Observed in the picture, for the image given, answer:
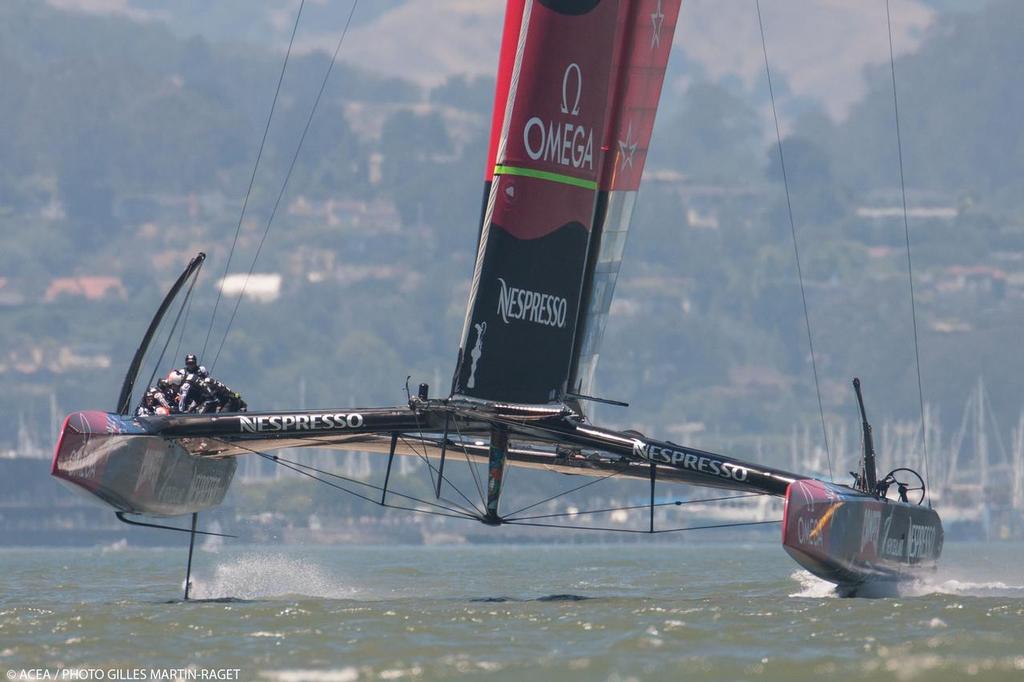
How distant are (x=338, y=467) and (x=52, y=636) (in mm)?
121637

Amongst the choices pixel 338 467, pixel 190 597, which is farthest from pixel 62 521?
pixel 190 597

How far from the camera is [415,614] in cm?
1700

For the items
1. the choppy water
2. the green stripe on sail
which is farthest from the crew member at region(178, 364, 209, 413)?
the green stripe on sail

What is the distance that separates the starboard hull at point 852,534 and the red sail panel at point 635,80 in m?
3.39

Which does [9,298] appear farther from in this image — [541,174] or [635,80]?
[541,174]

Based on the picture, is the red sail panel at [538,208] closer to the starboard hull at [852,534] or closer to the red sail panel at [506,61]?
the red sail panel at [506,61]

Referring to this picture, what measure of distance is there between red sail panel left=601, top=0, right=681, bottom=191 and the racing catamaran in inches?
20.0

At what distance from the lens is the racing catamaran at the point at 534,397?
16.5m

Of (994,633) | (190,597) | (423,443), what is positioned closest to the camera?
(994,633)

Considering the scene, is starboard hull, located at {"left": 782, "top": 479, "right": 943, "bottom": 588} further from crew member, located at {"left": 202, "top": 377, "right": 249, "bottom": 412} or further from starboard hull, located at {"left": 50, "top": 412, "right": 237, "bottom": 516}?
starboard hull, located at {"left": 50, "top": 412, "right": 237, "bottom": 516}

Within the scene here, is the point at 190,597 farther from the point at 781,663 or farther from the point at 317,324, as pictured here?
the point at 317,324

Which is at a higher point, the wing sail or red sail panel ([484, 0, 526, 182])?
red sail panel ([484, 0, 526, 182])

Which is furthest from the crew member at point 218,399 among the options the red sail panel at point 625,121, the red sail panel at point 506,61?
the red sail panel at point 625,121

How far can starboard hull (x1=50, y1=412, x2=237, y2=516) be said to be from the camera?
1716 centimetres
